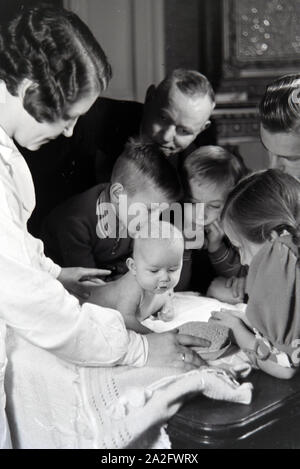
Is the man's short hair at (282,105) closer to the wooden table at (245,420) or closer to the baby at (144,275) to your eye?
the baby at (144,275)

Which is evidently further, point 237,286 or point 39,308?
point 237,286

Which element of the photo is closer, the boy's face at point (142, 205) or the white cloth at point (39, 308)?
the white cloth at point (39, 308)

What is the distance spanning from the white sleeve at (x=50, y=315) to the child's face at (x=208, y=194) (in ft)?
1.08

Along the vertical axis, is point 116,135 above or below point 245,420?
above

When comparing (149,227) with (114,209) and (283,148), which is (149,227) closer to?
(114,209)

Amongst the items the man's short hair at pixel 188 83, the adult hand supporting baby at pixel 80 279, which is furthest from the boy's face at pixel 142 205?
the man's short hair at pixel 188 83

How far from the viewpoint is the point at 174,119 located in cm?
132

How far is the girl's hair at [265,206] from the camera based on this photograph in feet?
4.06

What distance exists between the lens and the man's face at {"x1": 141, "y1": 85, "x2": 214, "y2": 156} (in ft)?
4.29

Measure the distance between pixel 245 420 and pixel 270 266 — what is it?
0.31 meters

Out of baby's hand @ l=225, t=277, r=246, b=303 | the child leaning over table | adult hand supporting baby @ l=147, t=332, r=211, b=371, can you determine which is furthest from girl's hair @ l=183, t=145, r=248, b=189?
adult hand supporting baby @ l=147, t=332, r=211, b=371

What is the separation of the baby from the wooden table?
22 centimetres

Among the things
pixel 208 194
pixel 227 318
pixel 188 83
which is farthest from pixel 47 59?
pixel 227 318

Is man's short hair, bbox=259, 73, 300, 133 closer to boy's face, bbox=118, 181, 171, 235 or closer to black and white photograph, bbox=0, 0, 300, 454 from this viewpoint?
black and white photograph, bbox=0, 0, 300, 454
